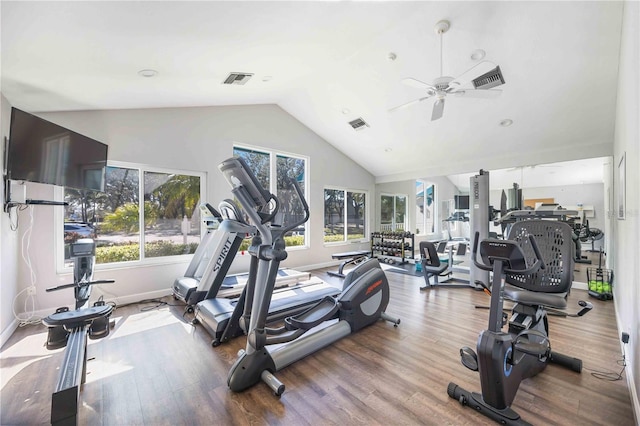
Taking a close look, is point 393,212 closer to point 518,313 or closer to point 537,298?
point 518,313

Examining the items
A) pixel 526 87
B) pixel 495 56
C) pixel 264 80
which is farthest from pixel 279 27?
pixel 526 87

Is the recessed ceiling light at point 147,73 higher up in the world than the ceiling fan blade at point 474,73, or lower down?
lower down

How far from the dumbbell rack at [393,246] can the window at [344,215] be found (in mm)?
583

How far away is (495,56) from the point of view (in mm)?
3666

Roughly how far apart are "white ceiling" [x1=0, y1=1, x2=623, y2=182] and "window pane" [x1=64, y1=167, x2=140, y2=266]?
1110 millimetres

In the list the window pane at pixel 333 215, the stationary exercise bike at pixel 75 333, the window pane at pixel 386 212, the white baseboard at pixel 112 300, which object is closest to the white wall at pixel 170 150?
the white baseboard at pixel 112 300

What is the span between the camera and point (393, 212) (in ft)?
28.5

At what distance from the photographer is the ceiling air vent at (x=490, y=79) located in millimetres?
3873

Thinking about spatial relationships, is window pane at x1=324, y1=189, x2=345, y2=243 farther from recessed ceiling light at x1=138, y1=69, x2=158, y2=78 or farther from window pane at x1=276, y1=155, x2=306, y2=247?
recessed ceiling light at x1=138, y1=69, x2=158, y2=78

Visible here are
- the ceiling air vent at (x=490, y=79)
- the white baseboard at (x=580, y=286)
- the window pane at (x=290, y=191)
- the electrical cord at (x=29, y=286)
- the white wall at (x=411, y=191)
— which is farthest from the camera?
the white wall at (x=411, y=191)

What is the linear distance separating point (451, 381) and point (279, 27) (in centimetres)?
364

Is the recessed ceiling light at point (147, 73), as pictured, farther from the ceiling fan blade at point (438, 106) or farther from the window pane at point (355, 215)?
the window pane at point (355, 215)

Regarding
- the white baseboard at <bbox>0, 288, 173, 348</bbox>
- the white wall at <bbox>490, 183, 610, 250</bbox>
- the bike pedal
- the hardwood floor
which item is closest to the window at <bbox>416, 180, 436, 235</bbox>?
the white wall at <bbox>490, 183, 610, 250</bbox>

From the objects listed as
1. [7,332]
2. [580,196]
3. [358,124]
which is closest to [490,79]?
[358,124]
